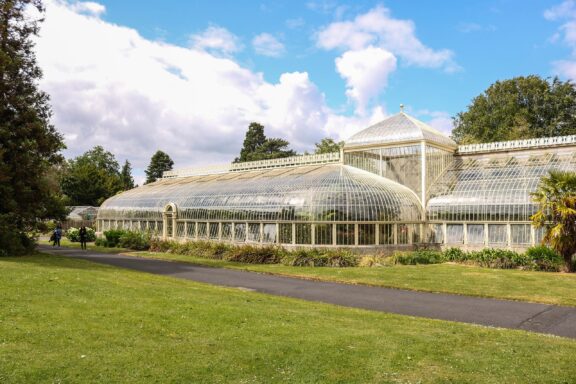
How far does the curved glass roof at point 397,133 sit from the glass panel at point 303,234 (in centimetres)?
958

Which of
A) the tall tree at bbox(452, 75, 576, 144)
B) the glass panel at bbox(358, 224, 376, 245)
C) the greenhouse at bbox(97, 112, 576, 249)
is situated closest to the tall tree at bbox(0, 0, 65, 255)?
the greenhouse at bbox(97, 112, 576, 249)

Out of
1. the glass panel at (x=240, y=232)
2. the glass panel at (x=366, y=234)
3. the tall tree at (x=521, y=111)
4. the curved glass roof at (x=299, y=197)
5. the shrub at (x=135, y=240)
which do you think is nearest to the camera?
the glass panel at (x=366, y=234)

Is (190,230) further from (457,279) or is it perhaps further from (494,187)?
(457,279)

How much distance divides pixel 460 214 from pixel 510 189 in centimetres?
314

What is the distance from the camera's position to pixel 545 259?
76.3 feet

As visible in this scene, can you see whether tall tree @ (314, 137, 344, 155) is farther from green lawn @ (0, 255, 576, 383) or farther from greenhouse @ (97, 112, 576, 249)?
green lawn @ (0, 255, 576, 383)

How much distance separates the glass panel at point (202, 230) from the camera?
34531mm

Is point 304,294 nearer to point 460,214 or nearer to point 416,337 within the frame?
point 416,337

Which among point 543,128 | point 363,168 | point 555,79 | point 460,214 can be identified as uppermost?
point 555,79

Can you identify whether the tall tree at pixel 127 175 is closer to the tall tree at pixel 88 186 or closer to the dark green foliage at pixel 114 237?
the tall tree at pixel 88 186

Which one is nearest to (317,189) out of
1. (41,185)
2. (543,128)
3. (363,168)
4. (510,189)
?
(363,168)

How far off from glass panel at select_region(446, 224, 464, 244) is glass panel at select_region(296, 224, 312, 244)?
869cm

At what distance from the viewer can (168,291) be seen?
14.3 m

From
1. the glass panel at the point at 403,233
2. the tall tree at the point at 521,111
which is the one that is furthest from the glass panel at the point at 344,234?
the tall tree at the point at 521,111
